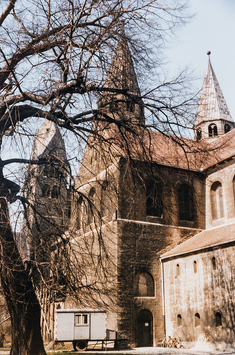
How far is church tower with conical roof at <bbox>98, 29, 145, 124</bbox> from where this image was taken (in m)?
8.46

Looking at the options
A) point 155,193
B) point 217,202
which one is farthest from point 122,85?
point 217,202

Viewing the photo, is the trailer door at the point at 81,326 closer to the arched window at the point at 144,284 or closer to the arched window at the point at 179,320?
the arched window at the point at 144,284

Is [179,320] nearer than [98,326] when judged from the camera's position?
No

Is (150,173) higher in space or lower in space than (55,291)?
higher

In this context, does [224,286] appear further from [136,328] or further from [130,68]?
[130,68]

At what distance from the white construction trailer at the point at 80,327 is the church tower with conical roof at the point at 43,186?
10940 mm

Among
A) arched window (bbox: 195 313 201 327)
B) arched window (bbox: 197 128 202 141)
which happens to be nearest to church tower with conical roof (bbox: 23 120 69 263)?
arched window (bbox: 197 128 202 141)

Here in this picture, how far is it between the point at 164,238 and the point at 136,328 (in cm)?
532

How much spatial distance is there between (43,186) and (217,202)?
17.5 meters

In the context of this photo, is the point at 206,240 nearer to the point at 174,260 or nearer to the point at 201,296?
the point at 174,260

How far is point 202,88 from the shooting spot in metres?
8.66

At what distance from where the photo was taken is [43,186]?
912 cm

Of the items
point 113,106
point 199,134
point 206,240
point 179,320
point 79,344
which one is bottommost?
point 79,344

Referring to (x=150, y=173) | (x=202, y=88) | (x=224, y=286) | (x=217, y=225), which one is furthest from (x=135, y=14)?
(x=217, y=225)
